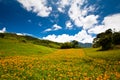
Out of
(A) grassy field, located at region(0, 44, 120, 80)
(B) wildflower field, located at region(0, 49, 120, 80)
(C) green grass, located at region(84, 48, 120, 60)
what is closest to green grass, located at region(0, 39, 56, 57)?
(A) grassy field, located at region(0, 44, 120, 80)

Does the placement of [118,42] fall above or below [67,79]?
above

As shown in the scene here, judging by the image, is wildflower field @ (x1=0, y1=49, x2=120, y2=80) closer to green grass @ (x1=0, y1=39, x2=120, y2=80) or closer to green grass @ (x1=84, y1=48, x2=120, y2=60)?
green grass @ (x1=0, y1=39, x2=120, y2=80)

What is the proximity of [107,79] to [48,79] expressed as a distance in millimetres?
4334

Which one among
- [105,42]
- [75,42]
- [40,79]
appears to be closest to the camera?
[40,79]

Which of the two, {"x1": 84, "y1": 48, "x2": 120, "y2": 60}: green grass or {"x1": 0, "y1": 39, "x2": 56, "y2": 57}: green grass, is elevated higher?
{"x1": 0, "y1": 39, "x2": 56, "y2": 57}: green grass

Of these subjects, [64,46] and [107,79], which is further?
[64,46]

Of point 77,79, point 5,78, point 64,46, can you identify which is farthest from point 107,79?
point 64,46

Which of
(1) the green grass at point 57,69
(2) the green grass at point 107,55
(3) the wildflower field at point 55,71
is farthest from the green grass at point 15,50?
(2) the green grass at point 107,55

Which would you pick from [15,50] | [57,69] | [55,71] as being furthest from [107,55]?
[55,71]

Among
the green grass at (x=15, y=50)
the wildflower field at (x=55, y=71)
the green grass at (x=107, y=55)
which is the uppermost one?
the green grass at (x=15, y=50)

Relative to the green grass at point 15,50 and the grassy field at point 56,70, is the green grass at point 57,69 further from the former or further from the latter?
the green grass at point 15,50

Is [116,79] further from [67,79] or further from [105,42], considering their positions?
[105,42]

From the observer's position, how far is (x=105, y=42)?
6612cm

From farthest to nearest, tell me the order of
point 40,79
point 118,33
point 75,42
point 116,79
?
point 75,42 < point 118,33 < point 116,79 < point 40,79
